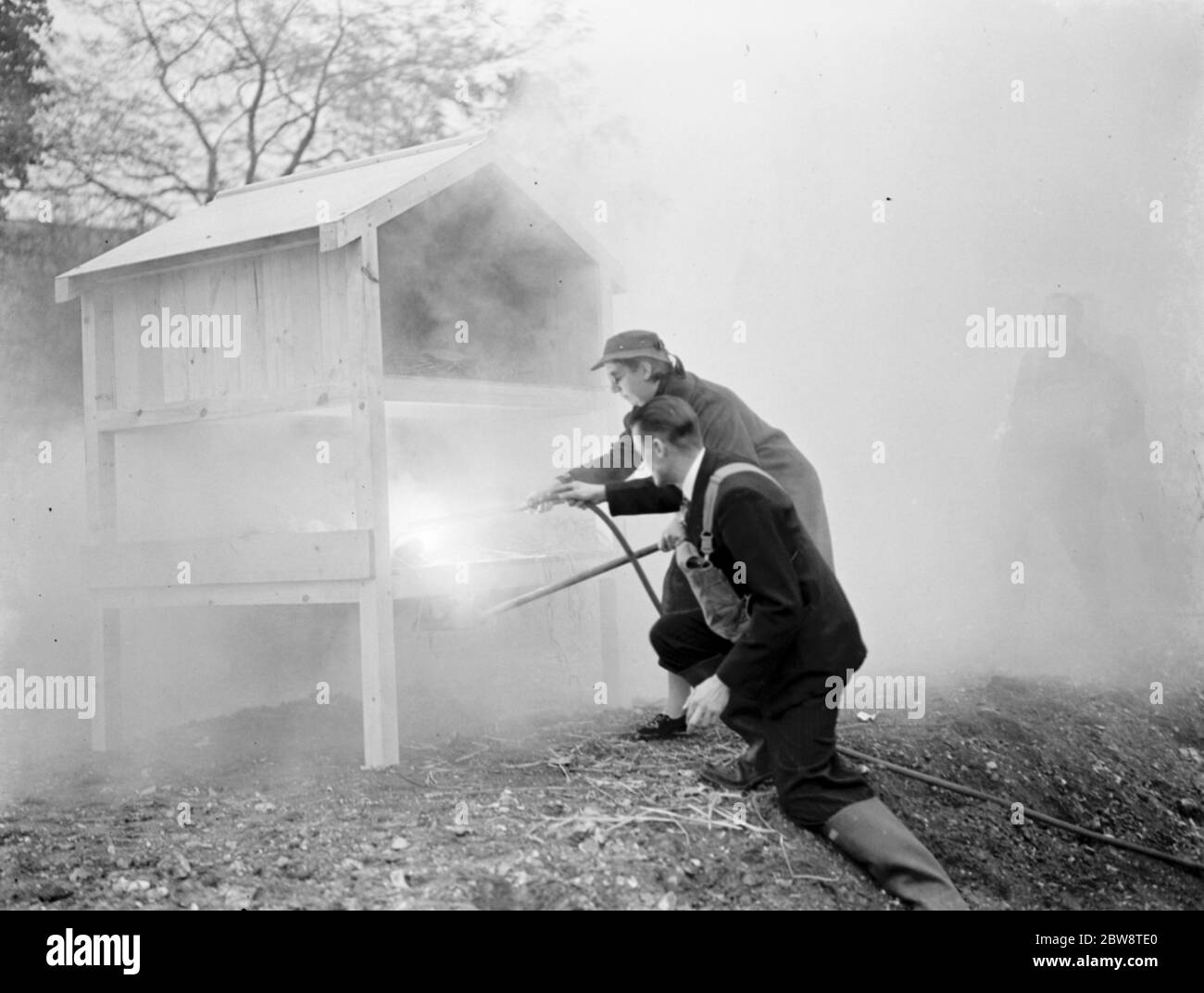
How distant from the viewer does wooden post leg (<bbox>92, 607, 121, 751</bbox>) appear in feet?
20.5

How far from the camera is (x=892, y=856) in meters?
4.14

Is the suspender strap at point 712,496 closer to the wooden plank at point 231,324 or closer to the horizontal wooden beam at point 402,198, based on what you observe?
the horizontal wooden beam at point 402,198

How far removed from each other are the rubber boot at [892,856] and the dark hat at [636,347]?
2029 mm

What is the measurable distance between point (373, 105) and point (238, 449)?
4491 millimetres

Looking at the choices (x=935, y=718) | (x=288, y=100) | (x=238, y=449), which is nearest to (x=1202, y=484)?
(x=935, y=718)

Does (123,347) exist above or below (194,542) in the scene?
above

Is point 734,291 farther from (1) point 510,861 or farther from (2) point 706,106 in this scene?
(1) point 510,861

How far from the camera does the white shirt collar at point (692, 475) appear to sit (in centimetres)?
441

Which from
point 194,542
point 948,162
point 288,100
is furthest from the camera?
point 288,100

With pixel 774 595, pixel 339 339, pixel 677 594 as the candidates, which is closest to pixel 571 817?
pixel 774 595

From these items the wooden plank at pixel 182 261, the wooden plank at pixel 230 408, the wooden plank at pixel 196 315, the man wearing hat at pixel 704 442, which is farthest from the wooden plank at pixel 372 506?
the wooden plank at pixel 196 315

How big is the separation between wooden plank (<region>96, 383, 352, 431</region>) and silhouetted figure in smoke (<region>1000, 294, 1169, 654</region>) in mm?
5025

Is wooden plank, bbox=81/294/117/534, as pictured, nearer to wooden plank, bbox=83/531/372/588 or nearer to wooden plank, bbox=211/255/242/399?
wooden plank, bbox=83/531/372/588
